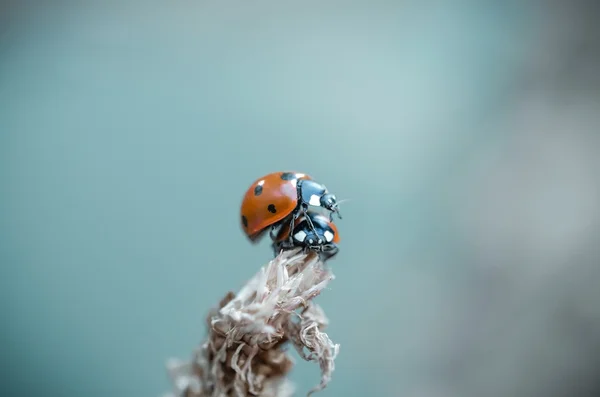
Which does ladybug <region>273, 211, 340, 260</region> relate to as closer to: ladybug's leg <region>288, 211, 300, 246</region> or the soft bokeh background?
ladybug's leg <region>288, 211, 300, 246</region>

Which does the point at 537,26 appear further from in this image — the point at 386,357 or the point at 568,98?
the point at 386,357

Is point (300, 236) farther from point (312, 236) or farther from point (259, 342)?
point (259, 342)

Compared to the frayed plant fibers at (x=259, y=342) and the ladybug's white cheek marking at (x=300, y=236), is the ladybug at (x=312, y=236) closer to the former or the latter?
the ladybug's white cheek marking at (x=300, y=236)

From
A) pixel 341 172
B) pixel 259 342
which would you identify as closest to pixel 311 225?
pixel 259 342

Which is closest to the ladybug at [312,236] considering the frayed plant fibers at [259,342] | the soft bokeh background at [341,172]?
the frayed plant fibers at [259,342]

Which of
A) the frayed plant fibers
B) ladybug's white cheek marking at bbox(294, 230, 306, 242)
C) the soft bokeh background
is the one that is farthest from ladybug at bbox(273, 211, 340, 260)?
the soft bokeh background

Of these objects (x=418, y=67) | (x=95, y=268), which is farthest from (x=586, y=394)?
(x=95, y=268)
